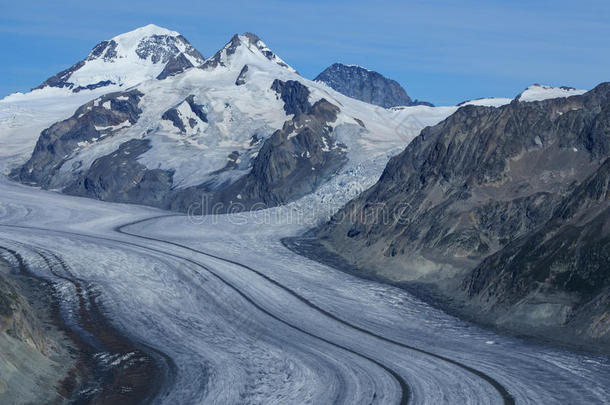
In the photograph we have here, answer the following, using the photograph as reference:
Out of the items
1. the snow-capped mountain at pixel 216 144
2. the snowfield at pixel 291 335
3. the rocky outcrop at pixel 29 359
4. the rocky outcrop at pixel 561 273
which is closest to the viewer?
the rocky outcrop at pixel 29 359

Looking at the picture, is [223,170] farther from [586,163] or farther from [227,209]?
[586,163]

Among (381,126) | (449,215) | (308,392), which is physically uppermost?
(381,126)

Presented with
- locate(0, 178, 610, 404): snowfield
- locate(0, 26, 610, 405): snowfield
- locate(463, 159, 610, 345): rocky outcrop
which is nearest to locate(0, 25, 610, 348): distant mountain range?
locate(463, 159, 610, 345): rocky outcrop

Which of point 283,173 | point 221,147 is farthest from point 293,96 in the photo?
point 283,173

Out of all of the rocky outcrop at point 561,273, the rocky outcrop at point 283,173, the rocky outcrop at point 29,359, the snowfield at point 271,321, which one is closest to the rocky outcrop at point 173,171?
the rocky outcrop at point 283,173

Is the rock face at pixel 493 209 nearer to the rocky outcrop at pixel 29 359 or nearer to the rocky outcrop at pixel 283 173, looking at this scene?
the rocky outcrop at pixel 29 359

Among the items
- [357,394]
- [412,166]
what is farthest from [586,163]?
[357,394]

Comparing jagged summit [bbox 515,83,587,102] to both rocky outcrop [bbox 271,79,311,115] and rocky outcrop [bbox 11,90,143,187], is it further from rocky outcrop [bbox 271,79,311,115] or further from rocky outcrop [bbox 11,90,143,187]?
rocky outcrop [bbox 11,90,143,187]
